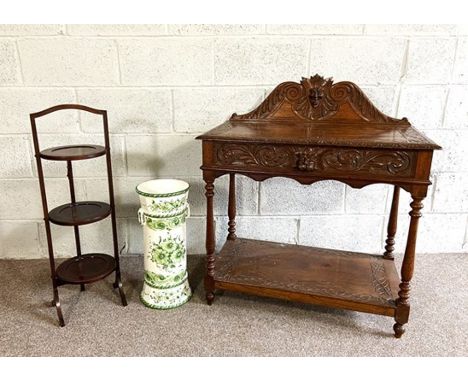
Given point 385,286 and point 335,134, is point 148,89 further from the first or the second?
point 385,286

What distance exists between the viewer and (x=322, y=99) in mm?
1757

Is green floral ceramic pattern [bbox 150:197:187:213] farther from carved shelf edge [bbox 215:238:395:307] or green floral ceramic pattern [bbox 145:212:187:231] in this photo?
carved shelf edge [bbox 215:238:395:307]

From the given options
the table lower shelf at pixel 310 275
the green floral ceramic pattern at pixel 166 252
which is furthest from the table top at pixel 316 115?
the table lower shelf at pixel 310 275

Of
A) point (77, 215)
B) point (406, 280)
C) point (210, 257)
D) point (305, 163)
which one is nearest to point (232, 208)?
point (210, 257)

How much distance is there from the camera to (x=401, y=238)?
6.93 ft

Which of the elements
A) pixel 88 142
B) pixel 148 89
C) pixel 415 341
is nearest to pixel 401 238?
pixel 415 341

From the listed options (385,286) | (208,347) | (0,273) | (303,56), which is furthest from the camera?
(0,273)

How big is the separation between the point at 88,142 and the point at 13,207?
55 cm

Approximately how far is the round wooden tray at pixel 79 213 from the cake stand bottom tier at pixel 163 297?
38 centimetres

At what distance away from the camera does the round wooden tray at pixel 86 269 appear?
5.34 ft

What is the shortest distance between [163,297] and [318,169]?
867 millimetres

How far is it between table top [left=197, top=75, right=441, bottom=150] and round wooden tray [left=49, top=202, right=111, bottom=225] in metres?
0.60

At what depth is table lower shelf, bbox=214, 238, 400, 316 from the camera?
155 cm

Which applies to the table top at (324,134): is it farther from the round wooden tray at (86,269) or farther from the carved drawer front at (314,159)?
the round wooden tray at (86,269)
